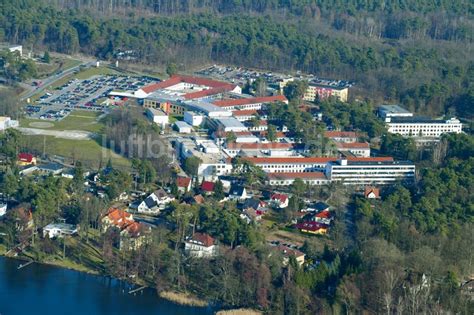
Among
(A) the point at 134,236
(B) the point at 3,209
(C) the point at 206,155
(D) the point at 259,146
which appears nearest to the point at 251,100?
(D) the point at 259,146

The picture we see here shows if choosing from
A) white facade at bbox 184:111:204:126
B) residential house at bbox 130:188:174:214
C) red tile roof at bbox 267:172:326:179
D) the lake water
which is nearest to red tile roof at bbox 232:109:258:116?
white facade at bbox 184:111:204:126

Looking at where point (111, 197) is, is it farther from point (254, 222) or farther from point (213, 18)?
point (213, 18)

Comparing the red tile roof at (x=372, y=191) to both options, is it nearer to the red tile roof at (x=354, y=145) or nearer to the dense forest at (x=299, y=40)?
the red tile roof at (x=354, y=145)

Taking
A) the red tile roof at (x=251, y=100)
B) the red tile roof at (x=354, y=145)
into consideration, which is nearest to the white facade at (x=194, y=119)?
the red tile roof at (x=251, y=100)

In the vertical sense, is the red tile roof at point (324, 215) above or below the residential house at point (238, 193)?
above

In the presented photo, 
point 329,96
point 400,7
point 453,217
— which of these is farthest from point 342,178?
point 400,7
